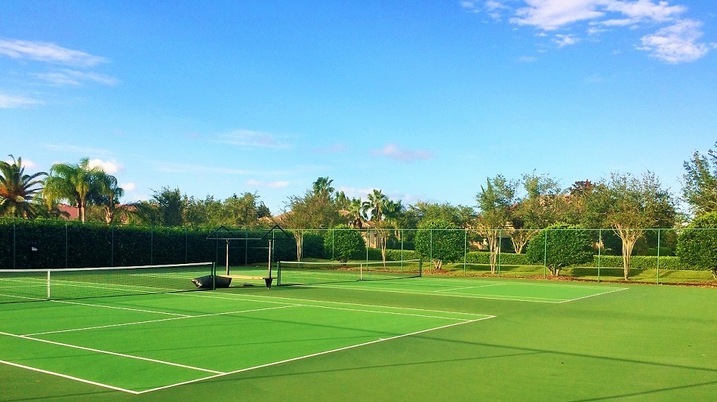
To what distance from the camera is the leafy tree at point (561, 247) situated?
1205 inches

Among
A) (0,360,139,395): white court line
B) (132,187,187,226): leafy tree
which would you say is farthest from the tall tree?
(0,360,139,395): white court line

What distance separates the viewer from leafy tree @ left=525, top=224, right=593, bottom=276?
100 feet

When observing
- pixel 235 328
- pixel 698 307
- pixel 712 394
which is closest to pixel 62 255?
pixel 235 328

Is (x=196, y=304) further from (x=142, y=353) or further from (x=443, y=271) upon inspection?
(x=443, y=271)

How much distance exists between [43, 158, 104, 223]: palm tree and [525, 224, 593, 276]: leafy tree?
30.9 meters

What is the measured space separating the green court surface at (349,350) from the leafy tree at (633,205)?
19.5m

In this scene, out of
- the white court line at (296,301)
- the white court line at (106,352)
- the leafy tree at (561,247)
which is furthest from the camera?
the leafy tree at (561,247)

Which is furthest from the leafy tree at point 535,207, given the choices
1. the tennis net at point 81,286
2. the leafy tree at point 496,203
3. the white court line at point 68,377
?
the white court line at point 68,377

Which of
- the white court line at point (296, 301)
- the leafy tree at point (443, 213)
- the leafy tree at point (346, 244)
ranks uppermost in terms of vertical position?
the leafy tree at point (443, 213)

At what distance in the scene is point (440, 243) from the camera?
117 feet

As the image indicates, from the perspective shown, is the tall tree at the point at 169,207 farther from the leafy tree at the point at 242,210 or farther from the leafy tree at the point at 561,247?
the leafy tree at the point at 561,247

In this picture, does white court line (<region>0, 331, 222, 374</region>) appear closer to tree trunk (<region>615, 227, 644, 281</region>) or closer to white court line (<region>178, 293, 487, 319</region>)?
white court line (<region>178, 293, 487, 319</region>)

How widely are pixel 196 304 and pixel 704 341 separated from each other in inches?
439

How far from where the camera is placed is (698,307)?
17203 millimetres
